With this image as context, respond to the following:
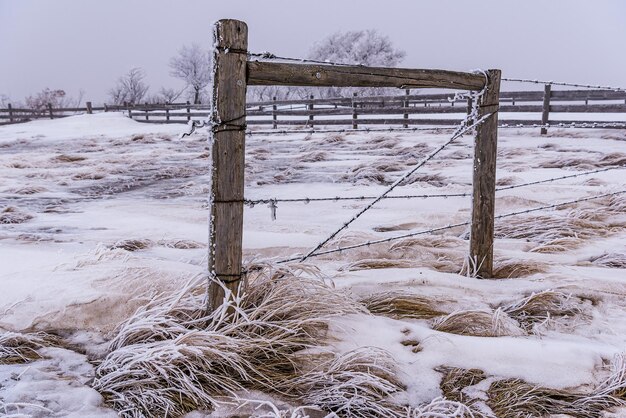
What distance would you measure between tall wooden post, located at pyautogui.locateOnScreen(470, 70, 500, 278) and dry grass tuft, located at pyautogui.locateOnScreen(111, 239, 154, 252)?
7.66 feet

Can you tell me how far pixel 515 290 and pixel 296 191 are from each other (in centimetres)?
424

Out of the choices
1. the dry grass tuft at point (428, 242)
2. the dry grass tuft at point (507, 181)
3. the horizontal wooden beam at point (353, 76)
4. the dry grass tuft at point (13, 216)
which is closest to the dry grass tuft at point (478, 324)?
the horizontal wooden beam at point (353, 76)

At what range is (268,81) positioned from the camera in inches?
90.7

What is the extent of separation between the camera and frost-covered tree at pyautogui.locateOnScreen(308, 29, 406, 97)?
41.5m

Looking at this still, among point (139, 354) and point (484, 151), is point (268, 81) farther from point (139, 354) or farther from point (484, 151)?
point (484, 151)

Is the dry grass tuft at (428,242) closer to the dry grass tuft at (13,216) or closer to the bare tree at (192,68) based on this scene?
the dry grass tuft at (13,216)

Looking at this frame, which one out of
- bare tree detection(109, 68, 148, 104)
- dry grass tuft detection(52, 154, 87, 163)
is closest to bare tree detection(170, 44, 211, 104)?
bare tree detection(109, 68, 148, 104)

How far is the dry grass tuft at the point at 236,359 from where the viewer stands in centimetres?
192

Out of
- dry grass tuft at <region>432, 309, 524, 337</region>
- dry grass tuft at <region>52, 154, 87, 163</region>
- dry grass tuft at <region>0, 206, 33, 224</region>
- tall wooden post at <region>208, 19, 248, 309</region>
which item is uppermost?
tall wooden post at <region>208, 19, 248, 309</region>

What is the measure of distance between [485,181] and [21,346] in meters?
2.51

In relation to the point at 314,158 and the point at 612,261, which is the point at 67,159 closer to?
the point at 314,158

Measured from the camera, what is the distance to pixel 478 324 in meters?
2.54

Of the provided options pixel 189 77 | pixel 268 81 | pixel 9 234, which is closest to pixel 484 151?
pixel 268 81

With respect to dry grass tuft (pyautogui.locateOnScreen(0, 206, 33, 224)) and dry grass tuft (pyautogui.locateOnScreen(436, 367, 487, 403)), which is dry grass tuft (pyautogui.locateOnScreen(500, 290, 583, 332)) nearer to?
dry grass tuft (pyautogui.locateOnScreen(436, 367, 487, 403))
